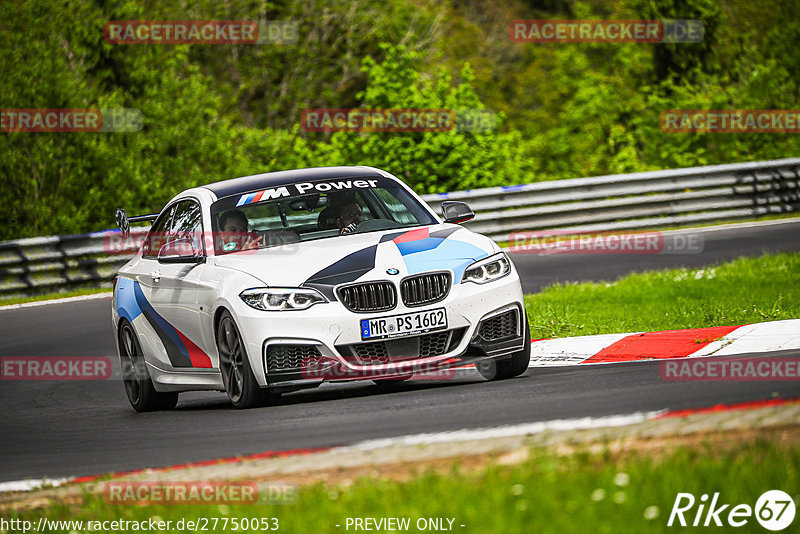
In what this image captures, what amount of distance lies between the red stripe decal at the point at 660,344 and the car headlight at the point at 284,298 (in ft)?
8.90

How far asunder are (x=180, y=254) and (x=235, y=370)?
1.14 meters

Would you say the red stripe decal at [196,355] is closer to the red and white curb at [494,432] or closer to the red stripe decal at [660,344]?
the red and white curb at [494,432]

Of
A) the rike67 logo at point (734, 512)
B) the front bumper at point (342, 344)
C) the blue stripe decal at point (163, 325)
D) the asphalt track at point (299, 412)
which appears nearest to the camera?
the rike67 logo at point (734, 512)

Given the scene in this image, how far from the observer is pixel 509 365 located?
901 centimetres

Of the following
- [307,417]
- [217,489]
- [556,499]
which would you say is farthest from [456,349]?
[556,499]

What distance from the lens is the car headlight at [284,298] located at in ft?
26.9

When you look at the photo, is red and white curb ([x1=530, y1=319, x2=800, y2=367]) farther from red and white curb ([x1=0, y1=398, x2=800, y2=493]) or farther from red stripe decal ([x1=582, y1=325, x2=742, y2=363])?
red and white curb ([x1=0, y1=398, x2=800, y2=493])

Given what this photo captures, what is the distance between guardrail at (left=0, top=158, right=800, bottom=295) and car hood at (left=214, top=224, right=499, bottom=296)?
1068 cm

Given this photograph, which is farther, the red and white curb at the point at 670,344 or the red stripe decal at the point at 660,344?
the red stripe decal at the point at 660,344

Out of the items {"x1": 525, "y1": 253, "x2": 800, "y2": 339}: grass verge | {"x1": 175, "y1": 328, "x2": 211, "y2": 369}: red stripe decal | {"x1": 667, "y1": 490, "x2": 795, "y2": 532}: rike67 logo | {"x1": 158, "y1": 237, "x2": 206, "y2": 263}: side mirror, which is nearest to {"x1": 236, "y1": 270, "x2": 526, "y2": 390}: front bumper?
{"x1": 175, "y1": 328, "x2": 211, "y2": 369}: red stripe decal

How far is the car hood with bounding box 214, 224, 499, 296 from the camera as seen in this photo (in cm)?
830

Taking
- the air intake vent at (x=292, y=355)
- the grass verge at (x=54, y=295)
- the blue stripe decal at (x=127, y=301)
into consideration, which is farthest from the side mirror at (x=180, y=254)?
the grass verge at (x=54, y=295)

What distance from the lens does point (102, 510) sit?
18.1ft

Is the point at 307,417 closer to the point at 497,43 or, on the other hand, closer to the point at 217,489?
the point at 217,489
